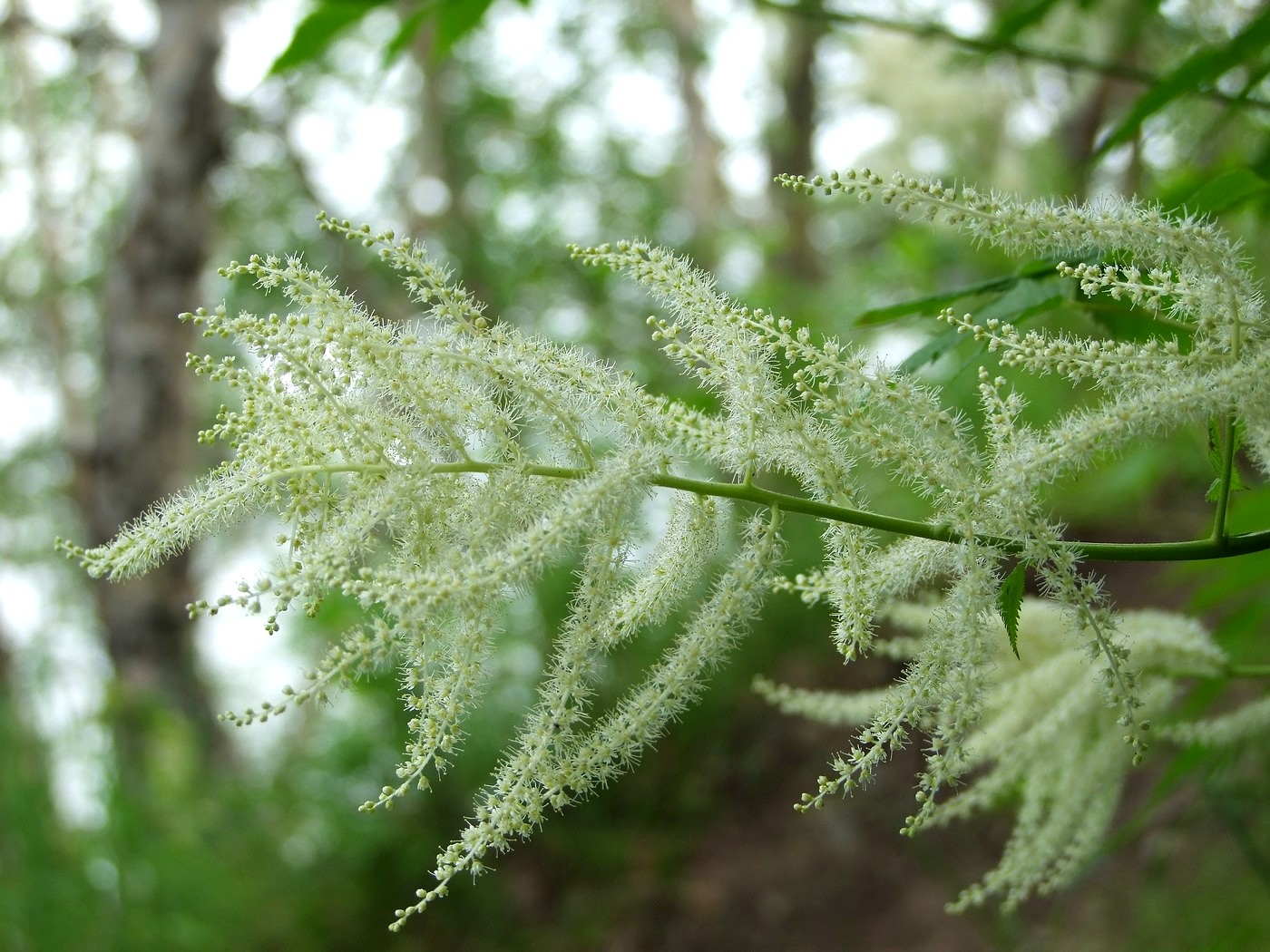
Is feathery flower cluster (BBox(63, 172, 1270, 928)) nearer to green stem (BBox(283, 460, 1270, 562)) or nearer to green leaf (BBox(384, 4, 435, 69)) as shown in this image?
green stem (BBox(283, 460, 1270, 562))

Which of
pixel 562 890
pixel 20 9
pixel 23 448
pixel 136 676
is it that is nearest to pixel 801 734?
pixel 562 890

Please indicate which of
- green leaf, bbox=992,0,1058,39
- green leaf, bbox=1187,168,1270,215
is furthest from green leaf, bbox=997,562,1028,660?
green leaf, bbox=992,0,1058,39

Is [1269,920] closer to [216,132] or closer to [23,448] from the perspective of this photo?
[216,132]

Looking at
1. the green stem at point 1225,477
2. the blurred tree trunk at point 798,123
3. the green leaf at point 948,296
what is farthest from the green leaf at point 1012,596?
the blurred tree trunk at point 798,123

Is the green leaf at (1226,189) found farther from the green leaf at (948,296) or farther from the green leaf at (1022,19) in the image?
the green leaf at (1022,19)

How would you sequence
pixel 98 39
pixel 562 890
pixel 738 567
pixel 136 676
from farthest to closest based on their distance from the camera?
pixel 98 39, pixel 136 676, pixel 562 890, pixel 738 567

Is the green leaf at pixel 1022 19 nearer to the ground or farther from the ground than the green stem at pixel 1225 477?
farther from the ground

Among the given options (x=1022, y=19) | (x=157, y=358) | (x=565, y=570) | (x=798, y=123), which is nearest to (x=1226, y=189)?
(x=1022, y=19)

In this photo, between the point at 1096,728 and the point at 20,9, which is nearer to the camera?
the point at 1096,728
